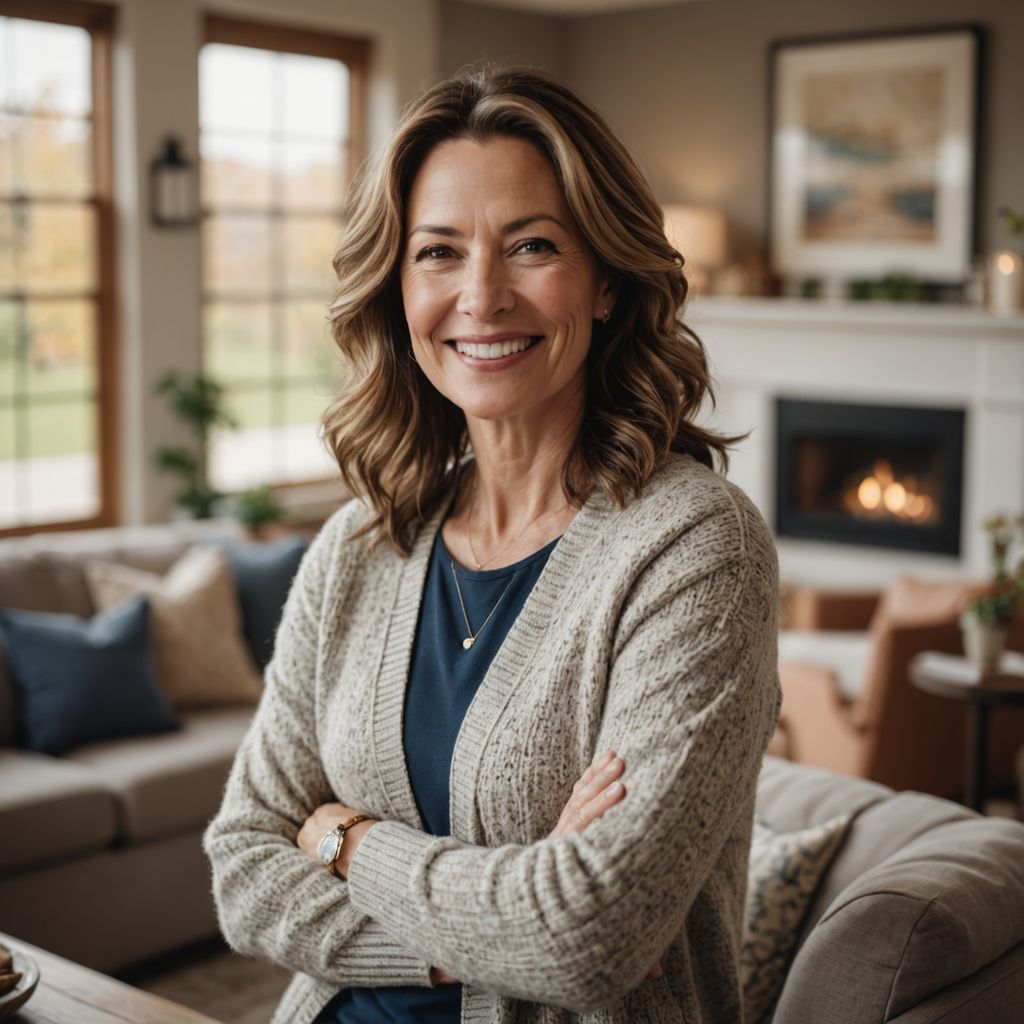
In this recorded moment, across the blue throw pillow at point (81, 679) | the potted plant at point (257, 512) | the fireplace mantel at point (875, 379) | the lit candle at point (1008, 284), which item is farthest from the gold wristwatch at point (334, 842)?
the lit candle at point (1008, 284)

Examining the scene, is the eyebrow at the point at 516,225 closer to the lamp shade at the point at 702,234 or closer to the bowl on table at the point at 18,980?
the bowl on table at the point at 18,980

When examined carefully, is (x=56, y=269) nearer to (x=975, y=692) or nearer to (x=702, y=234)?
(x=702, y=234)

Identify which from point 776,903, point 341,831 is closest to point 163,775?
point 776,903

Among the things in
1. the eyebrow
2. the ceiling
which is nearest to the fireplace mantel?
the ceiling

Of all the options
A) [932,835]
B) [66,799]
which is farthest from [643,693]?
[66,799]

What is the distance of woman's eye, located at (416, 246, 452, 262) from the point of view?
156cm

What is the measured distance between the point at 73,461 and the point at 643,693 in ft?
16.5

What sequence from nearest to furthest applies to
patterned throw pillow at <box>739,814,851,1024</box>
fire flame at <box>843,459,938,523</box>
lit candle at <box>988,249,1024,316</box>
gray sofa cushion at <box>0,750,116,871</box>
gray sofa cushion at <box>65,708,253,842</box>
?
patterned throw pillow at <box>739,814,851,1024</box> < gray sofa cushion at <box>0,750,116,871</box> < gray sofa cushion at <box>65,708,253,842</box> < lit candle at <box>988,249,1024,316</box> < fire flame at <box>843,459,938,523</box>

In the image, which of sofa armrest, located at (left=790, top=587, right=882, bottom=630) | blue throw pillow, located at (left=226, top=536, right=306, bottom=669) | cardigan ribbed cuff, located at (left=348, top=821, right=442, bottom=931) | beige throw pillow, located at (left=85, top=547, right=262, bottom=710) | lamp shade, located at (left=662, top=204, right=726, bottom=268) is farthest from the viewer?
lamp shade, located at (left=662, top=204, right=726, bottom=268)

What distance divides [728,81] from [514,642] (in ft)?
21.3

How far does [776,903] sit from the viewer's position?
1982 mm

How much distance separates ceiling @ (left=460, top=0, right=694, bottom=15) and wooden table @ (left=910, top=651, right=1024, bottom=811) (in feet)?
15.3

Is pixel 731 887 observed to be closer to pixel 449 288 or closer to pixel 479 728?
pixel 479 728

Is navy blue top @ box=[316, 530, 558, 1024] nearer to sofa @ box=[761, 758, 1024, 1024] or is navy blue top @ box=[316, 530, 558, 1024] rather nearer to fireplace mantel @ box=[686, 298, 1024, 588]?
sofa @ box=[761, 758, 1024, 1024]
